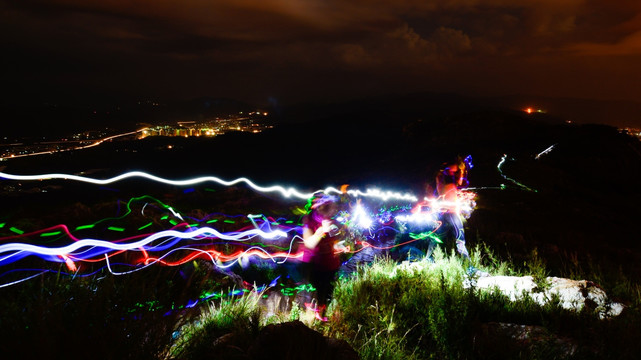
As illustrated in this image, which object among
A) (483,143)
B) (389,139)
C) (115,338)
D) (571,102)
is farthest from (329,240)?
(571,102)

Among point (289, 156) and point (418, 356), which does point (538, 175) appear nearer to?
point (418, 356)

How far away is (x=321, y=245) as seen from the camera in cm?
443

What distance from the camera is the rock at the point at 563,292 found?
4.11 metres

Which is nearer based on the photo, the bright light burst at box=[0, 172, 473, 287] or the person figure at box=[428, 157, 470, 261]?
the bright light burst at box=[0, 172, 473, 287]

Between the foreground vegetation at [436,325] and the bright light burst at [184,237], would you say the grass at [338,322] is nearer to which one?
the foreground vegetation at [436,325]

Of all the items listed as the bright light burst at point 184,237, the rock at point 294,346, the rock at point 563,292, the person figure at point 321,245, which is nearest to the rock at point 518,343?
the rock at point 563,292

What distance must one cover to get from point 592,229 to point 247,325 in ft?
57.6

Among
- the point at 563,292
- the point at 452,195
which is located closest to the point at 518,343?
the point at 563,292

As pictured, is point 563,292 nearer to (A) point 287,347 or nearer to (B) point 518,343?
(B) point 518,343

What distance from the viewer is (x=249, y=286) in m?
5.20

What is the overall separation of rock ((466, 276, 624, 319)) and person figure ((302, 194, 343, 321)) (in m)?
1.97

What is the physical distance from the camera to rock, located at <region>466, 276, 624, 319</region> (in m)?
4.11

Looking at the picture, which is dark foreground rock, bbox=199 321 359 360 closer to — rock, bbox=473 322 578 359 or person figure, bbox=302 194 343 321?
rock, bbox=473 322 578 359

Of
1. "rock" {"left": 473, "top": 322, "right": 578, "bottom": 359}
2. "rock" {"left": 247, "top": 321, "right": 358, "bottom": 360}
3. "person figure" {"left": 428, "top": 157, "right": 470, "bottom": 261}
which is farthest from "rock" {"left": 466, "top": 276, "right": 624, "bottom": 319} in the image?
"rock" {"left": 247, "top": 321, "right": 358, "bottom": 360}
